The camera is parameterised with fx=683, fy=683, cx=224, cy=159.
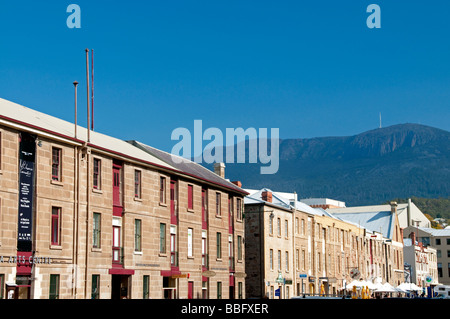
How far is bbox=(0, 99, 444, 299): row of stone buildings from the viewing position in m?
35.7

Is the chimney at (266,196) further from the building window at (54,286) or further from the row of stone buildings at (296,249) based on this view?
the building window at (54,286)

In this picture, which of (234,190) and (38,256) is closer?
(38,256)

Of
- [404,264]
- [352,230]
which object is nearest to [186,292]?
[352,230]

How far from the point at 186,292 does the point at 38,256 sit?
16.2 m

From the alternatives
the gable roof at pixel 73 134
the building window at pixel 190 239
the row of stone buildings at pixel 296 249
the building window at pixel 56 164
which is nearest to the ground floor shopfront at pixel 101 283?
the building window at pixel 190 239

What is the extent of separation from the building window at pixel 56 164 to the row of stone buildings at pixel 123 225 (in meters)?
0.06

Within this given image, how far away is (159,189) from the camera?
47.8 meters

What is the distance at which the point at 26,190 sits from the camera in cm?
3603

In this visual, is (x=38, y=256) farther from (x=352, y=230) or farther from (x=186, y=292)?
(x=352, y=230)

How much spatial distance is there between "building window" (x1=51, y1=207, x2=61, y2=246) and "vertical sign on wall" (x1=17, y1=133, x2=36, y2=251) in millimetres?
1883

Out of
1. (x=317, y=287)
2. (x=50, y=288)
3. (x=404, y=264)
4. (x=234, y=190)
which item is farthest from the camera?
(x=404, y=264)

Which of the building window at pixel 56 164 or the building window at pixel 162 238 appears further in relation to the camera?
the building window at pixel 162 238

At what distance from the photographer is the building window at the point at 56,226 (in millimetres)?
37681
